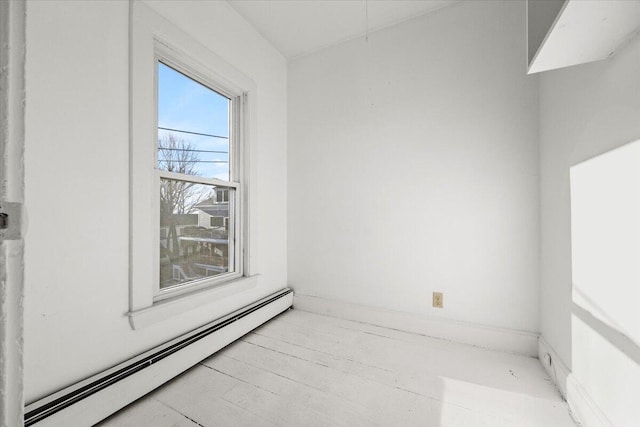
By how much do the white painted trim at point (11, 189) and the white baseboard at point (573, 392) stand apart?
1782 mm

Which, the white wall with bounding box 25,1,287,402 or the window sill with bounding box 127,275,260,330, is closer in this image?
the white wall with bounding box 25,1,287,402

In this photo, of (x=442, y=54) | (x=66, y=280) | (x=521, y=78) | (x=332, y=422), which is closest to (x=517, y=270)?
(x=521, y=78)

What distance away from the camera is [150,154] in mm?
1423

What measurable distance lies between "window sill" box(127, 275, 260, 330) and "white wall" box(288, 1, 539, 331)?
716 mm

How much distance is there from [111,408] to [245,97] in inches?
83.0

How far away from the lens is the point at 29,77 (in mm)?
995

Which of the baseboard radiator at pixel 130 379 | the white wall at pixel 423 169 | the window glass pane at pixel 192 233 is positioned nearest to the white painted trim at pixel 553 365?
the white wall at pixel 423 169

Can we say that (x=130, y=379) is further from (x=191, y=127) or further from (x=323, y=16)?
(x=323, y=16)

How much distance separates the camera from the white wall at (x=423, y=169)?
1.77 m

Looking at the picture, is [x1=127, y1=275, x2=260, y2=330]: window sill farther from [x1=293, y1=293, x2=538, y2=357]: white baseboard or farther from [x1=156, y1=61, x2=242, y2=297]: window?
[x1=293, y1=293, x2=538, y2=357]: white baseboard

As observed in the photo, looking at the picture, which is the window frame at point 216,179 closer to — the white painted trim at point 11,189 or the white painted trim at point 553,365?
the white painted trim at point 11,189

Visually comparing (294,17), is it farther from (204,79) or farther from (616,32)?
(616,32)

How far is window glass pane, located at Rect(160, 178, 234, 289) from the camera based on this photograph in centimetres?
161

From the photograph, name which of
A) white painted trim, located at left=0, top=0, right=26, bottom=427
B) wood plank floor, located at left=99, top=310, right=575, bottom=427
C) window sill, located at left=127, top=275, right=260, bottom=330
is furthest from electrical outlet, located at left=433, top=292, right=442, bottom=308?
white painted trim, located at left=0, top=0, right=26, bottom=427
